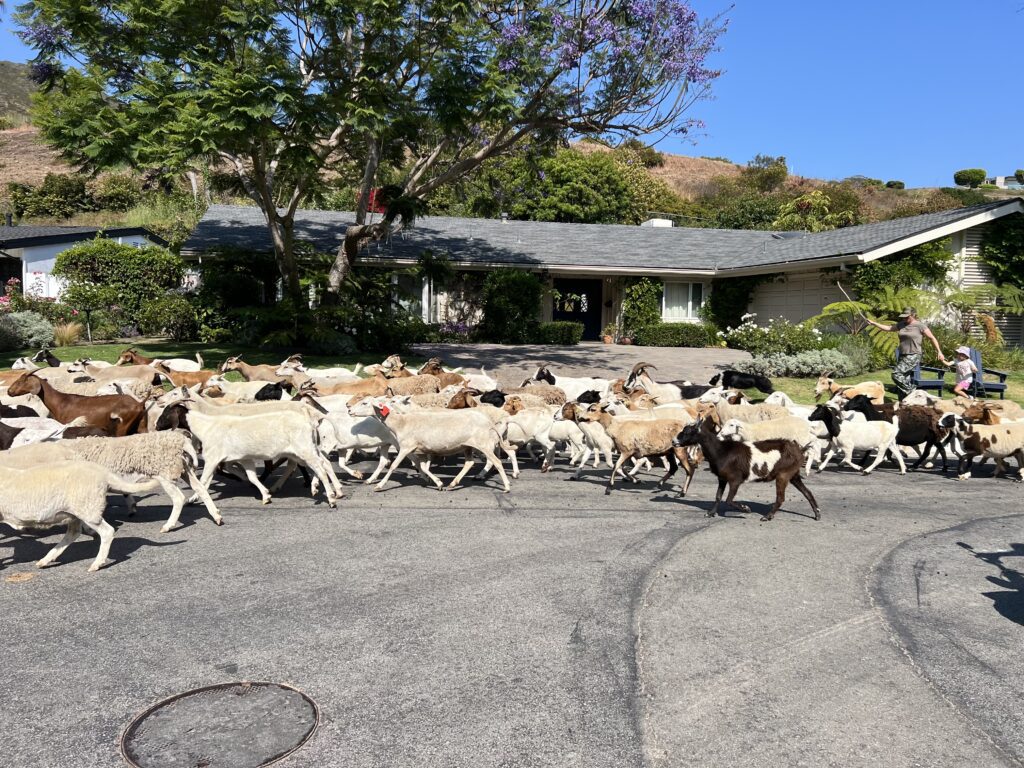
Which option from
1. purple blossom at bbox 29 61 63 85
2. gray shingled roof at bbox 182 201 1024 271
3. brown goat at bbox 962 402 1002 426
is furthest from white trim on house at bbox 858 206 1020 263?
purple blossom at bbox 29 61 63 85

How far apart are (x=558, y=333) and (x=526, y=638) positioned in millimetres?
27137

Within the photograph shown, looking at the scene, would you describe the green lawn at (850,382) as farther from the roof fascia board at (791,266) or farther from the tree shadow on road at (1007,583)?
the tree shadow on road at (1007,583)

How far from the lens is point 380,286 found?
27328mm

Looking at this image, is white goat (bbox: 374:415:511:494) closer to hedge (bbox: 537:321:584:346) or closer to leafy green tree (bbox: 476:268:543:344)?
leafy green tree (bbox: 476:268:543:344)

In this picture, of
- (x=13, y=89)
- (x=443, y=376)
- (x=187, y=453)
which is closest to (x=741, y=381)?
(x=443, y=376)

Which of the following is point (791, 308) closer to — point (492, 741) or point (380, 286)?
point (380, 286)

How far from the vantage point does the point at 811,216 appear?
49.5 m

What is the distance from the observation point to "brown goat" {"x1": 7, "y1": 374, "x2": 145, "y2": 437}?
10.4m

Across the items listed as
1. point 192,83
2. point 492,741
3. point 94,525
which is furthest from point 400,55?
point 492,741

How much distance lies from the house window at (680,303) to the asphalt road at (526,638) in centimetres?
2621

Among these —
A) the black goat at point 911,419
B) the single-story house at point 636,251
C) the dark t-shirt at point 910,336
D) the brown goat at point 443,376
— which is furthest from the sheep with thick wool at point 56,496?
the single-story house at point 636,251

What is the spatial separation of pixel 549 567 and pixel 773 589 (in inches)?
77.0

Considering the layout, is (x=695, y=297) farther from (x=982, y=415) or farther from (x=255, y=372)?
(x=255, y=372)

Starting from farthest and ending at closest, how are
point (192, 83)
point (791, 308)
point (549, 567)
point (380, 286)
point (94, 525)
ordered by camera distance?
point (791, 308)
point (380, 286)
point (192, 83)
point (549, 567)
point (94, 525)
